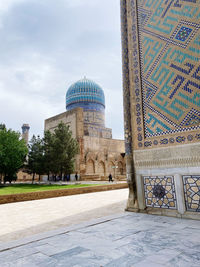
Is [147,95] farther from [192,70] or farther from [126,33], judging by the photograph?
[126,33]

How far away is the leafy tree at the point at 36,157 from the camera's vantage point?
1533 cm

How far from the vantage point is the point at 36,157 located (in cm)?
Answer: 1550

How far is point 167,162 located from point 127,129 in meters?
1.10

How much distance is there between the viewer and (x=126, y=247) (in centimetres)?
192

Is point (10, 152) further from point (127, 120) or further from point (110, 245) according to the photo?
point (110, 245)

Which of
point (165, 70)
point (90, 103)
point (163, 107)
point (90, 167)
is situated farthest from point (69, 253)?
point (90, 103)

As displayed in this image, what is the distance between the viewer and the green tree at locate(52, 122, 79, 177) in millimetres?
14750

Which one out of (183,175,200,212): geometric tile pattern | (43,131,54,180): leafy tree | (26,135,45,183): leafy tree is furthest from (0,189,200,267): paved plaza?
(26,135,45,183): leafy tree

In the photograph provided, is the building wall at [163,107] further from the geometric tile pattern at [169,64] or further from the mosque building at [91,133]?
the mosque building at [91,133]

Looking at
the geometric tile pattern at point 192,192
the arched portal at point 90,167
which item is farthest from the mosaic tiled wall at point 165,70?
the arched portal at point 90,167

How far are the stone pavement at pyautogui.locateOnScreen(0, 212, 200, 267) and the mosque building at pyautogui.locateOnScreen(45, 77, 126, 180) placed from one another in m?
14.4

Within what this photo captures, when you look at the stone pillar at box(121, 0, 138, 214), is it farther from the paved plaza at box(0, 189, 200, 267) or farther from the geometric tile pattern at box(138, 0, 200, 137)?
the paved plaza at box(0, 189, 200, 267)

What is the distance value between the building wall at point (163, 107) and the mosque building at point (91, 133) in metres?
13.2

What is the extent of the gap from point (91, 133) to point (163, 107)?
21.4 meters
